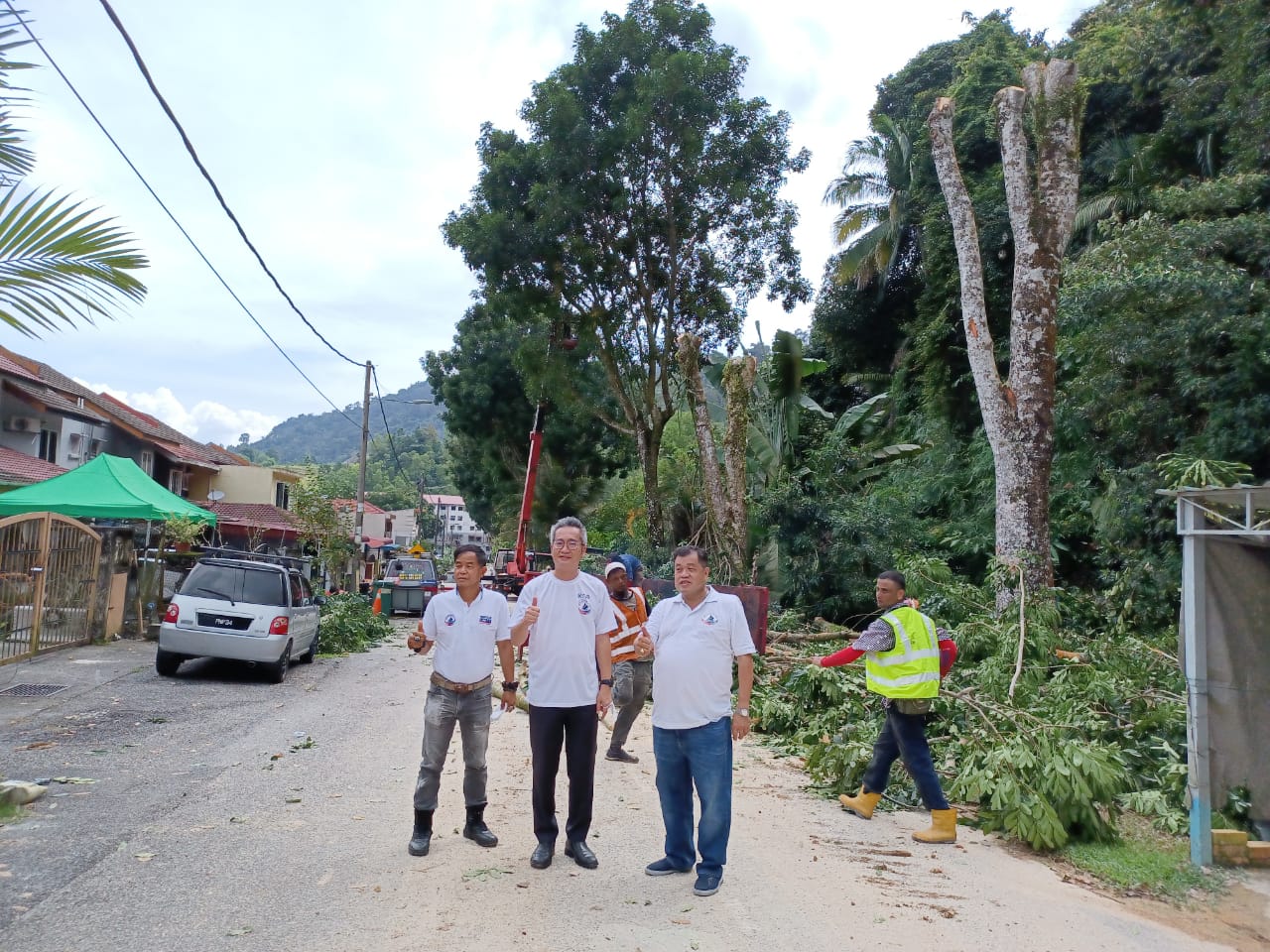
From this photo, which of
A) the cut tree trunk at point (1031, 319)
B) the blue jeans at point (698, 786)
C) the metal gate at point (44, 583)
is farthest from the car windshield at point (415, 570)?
the blue jeans at point (698, 786)

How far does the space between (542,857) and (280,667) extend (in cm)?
853

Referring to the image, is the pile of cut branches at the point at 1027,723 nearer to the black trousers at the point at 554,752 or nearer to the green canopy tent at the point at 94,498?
the black trousers at the point at 554,752

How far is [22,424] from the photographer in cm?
2642

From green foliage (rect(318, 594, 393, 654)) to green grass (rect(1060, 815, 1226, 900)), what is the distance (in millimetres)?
13072

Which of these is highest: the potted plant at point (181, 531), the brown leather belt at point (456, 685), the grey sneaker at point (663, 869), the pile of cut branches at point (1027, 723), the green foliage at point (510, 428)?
the green foliage at point (510, 428)

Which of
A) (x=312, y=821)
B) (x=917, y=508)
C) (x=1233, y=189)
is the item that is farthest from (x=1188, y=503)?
(x=917, y=508)

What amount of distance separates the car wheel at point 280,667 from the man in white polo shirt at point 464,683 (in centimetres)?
764

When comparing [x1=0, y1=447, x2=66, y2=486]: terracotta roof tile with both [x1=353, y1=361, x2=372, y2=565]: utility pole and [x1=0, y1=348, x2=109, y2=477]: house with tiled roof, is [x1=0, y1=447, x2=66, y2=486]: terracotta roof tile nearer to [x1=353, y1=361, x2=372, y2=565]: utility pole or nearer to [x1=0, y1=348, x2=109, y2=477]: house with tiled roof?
[x1=0, y1=348, x2=109, y2=477]: house with tiled roof

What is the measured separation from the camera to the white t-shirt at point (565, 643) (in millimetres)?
5430

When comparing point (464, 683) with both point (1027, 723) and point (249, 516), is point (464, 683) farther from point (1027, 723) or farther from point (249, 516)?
point (249, 516)

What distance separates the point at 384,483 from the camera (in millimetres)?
114562

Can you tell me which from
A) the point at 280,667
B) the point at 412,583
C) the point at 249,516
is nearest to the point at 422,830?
the point at 280,667

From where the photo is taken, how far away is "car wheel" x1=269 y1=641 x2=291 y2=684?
1266 centimetres

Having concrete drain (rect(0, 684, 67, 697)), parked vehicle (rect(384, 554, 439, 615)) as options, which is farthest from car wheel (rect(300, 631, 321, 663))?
parked vehicle (rect(384, 554, 439, 615))
